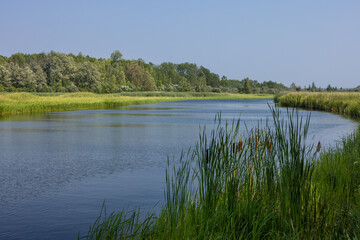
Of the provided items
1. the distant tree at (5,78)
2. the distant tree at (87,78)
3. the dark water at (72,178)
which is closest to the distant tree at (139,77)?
the distant tree at (87,78)

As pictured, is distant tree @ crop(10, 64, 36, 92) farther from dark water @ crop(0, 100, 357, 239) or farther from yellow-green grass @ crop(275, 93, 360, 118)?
dark water @ crop(0, 100, 357, 239)

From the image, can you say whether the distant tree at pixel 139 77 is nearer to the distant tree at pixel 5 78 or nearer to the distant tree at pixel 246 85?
the distant tree at pixel 246 85

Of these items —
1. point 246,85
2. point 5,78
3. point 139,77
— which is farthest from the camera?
point 246,85

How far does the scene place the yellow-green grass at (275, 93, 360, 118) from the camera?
28.2 meters

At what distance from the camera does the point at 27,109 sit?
1325 inches

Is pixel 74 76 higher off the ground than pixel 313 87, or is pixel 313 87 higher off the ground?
pixel 74 76

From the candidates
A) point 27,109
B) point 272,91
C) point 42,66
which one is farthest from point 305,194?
point 272,91

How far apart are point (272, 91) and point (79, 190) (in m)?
125

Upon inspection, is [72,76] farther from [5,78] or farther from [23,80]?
[5,78]

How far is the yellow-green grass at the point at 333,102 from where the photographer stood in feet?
92.5

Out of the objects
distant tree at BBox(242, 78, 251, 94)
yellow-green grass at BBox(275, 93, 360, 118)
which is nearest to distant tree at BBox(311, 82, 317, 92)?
yellow-green grass at BBox(275, 93, 360, 118)

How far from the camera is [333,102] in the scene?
3456 cm

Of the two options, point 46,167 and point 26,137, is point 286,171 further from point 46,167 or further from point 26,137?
point 26,137

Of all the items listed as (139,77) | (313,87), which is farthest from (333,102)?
(139,77)
